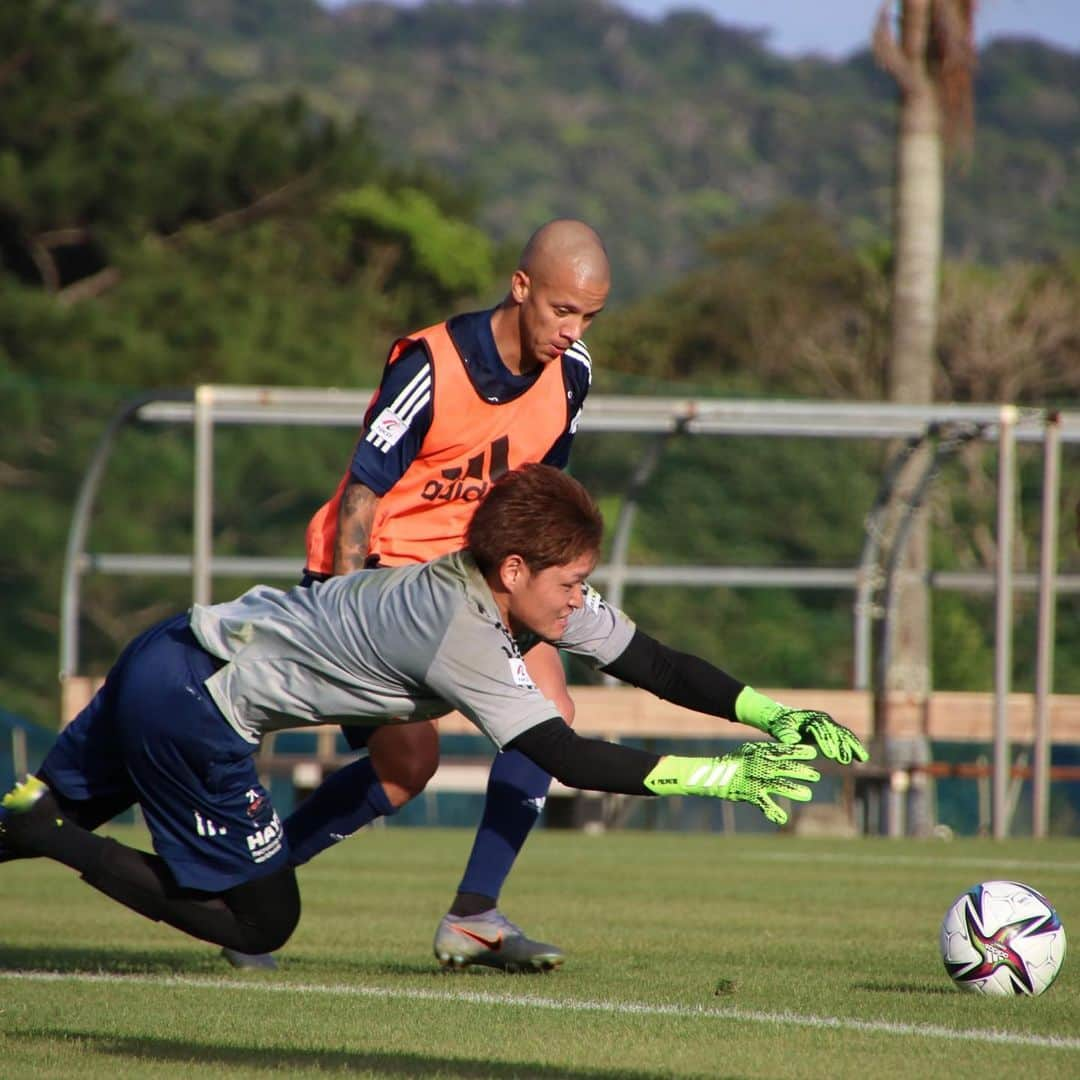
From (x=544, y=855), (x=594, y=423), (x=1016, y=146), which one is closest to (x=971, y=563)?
(x=594, y=423)

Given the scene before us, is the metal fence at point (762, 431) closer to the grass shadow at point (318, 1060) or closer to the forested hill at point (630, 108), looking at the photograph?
the grass shadow at point (318, 1060)

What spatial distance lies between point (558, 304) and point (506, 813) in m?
1.44

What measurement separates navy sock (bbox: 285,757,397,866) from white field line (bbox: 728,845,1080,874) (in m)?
4.48

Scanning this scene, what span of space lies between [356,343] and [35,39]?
8.87 meters

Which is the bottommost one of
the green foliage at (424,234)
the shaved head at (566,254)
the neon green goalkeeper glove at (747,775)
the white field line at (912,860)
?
the white field line at (912,860)

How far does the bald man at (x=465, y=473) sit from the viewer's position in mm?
5500

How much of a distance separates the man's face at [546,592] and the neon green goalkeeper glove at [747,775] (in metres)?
0.39

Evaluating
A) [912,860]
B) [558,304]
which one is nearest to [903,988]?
[558,304]

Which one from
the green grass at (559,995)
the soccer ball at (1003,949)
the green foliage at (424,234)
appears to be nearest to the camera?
the green grass at (559,995)

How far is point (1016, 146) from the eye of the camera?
14662 centimetres

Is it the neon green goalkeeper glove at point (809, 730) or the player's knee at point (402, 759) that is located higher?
the neon green goalkeeper glove at point (809, 730)

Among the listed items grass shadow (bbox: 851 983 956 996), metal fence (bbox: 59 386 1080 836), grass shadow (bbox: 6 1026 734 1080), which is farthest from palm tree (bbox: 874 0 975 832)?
grass shadow (bbox: 6 1026 734 1080)

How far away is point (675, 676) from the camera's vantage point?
482 centimetres

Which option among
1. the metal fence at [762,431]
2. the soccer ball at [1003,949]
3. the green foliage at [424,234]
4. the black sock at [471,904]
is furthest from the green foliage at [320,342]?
the soccer ball at [1003,949]
